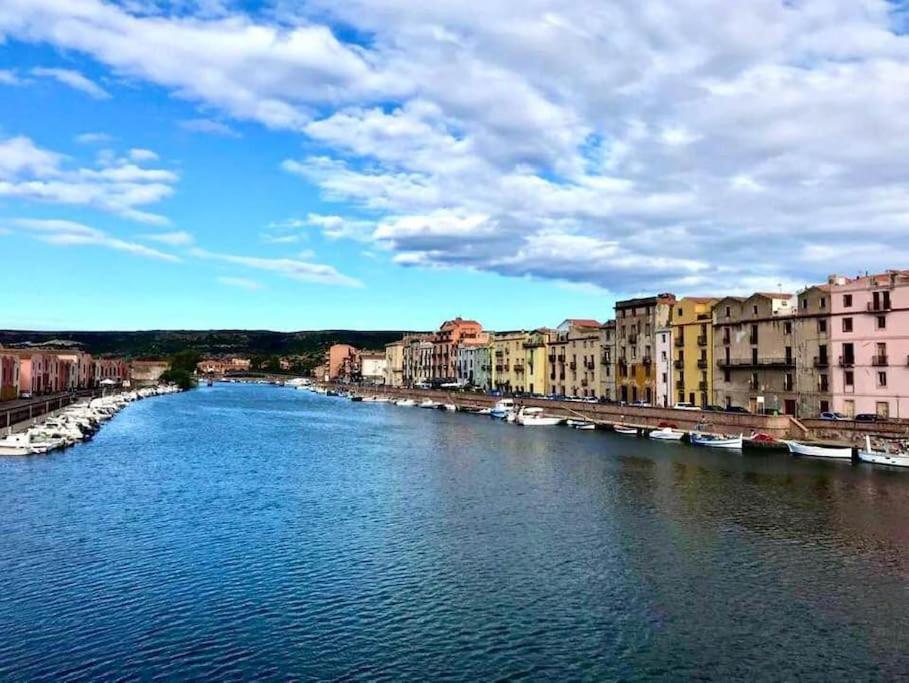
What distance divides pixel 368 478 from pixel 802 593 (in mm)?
28921

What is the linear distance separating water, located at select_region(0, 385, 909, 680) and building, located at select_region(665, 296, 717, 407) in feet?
90.6

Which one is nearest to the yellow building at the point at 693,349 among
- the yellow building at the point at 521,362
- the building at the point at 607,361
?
the building at the point at 607,361

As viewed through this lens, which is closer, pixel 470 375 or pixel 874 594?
pixel 874 594

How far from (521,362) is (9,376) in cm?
7370

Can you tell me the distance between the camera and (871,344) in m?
62.6

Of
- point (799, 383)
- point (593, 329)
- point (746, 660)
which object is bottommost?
point (746, 660)

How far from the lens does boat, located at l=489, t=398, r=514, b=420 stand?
10617 centimetres

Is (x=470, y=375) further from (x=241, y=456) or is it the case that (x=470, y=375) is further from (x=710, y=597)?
(x=710, y=597)

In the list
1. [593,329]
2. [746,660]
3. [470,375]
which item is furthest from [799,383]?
[470,375]

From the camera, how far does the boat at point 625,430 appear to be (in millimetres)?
80056

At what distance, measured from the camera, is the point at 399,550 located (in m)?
30.2

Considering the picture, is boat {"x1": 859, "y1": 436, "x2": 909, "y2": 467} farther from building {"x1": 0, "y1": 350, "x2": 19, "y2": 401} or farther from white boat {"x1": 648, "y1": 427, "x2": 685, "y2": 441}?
building {"x1": 0, "y1": 350, "x2": 19, "y2": 401}

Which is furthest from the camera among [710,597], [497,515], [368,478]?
[368,478]

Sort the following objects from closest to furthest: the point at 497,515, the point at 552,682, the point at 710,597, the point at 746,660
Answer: the point at 552,682 < the point at 746,660 < the point at 710,597 < the point at 497,515
